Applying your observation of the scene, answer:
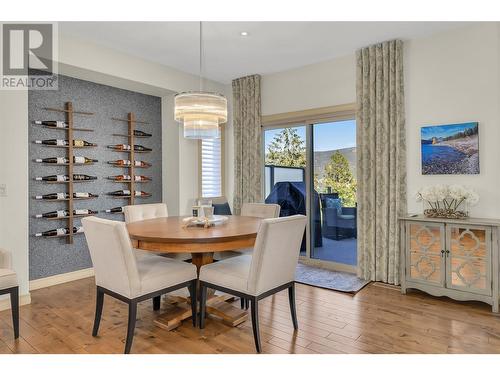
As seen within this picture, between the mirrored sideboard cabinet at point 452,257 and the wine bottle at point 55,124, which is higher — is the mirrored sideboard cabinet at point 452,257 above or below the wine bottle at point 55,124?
below

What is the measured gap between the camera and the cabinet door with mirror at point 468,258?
292cm

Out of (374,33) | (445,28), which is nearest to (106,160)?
(374,33)

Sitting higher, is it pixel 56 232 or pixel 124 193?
pixel 124 193

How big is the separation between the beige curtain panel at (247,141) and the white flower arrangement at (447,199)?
7.40 ft

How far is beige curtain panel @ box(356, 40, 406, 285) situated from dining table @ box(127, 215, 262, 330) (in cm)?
158

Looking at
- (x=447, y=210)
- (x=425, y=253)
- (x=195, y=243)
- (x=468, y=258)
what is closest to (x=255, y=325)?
(x=195, y=243)

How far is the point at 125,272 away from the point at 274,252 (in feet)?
3.32

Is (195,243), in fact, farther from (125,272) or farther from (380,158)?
(380,158)

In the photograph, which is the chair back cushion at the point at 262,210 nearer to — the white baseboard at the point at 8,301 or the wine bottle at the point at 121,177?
the wine bottle at the point at 121,177

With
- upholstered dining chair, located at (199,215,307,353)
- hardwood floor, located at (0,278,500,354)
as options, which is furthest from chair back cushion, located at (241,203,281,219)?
upholstered dining chair, located at (199,215,307,353)

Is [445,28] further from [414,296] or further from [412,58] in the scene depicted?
[414,296]

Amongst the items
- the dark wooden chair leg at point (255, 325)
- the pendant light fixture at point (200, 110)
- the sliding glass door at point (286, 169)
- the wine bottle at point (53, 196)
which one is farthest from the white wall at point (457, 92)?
the wine bottle at point (53, 196)
